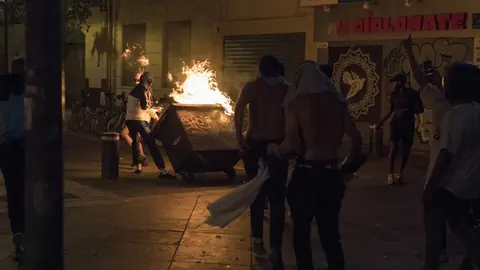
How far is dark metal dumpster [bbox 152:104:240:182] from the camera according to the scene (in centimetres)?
1121

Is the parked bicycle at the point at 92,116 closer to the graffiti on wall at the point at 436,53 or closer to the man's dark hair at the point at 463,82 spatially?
the graffiti on wall at the point at 436,53

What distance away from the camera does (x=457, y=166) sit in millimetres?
5406

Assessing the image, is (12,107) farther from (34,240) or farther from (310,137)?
(310,137)

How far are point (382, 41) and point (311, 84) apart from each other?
12.0 meters

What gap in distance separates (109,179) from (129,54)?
12840mm

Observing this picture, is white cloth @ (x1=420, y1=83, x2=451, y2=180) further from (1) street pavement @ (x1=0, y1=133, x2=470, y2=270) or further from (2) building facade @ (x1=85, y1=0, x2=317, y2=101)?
(2) building facade @ (x1=85, y1=0, x2=317, y2=101)

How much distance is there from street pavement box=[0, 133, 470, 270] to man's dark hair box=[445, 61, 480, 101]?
1.94 metres

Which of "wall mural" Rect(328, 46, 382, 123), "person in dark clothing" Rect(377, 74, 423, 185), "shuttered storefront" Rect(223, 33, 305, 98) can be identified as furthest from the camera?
"shuttered storefront" Rect(223, 33, 305, 98)

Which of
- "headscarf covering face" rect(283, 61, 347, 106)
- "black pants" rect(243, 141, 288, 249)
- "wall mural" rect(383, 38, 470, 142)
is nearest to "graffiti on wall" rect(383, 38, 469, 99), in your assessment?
"wall mural" rect(383, 38, 470, 142)

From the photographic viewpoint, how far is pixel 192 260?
664cm

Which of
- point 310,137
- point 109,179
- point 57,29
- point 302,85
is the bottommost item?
point 109,179

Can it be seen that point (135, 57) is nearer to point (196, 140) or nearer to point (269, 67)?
point (196, 140)

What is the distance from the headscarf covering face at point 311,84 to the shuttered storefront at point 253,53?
13247 mm

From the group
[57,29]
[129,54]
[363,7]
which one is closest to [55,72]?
[57,29]
